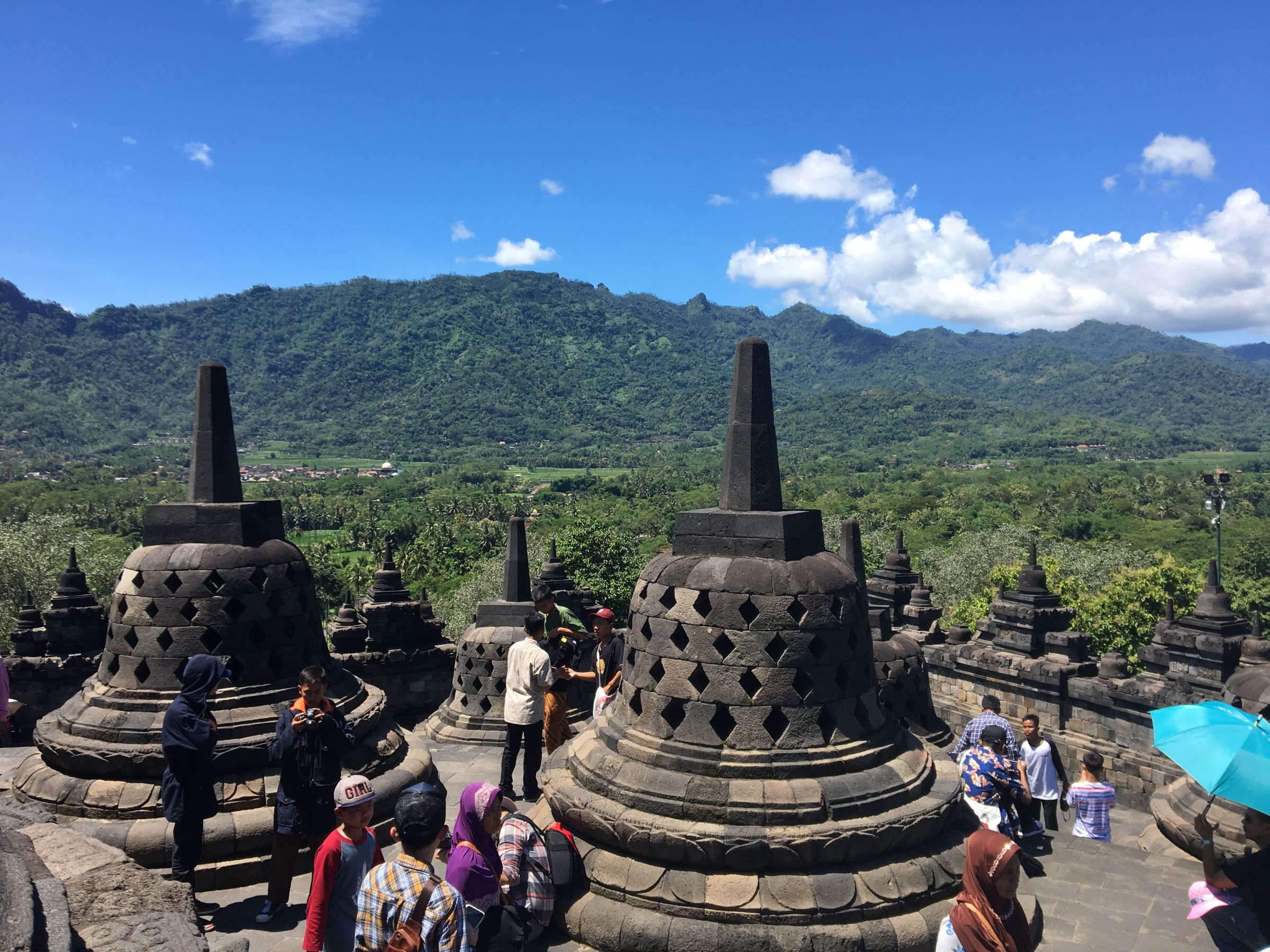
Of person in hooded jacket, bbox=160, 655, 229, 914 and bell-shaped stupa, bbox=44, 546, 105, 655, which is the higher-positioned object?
person in hooded jacket, bbox=160, 655, 229, 914

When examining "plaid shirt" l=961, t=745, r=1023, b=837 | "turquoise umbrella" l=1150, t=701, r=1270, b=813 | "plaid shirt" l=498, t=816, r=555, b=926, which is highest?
"turquoise umbrella" l=1150, t=701, r=1270, b=813

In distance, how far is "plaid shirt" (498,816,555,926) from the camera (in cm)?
476

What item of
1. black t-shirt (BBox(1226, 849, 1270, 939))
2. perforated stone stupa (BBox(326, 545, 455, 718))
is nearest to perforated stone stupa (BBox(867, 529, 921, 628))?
perforated stone stupa (BBox(326, 545, 455, 718))

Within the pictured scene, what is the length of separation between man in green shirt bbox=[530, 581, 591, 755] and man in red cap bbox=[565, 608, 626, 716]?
181 mm

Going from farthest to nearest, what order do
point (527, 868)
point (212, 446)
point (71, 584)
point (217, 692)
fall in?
point (71, 584), point (212, 446), point (217, 692), point (527, 868)

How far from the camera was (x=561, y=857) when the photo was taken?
5.05 m

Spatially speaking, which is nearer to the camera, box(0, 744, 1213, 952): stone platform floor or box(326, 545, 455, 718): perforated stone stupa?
box(0, 744, 1213, 952): stone platform floor

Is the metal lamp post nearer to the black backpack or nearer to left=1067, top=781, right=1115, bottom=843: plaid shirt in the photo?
left=1067, top=781, right=1115, bottom=843: plaid shirt

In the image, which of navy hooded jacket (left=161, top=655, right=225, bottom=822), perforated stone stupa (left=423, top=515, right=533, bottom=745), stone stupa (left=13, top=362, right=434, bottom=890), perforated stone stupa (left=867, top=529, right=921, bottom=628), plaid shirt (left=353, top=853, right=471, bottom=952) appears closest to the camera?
plaid shirt (left=353, top=853, right=471, bottom=952)

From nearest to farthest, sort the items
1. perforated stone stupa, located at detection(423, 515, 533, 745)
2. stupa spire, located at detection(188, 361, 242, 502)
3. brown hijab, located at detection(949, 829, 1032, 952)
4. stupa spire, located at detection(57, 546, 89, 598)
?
brown hijab, located at detection(949, 829, 1032, 952)
stupa spire, located at detection(188, 361, 242, 502)
perforated stone stupa, located at detection(423, 515, 533, 745)
stupa spire, located at detection(57, 546, 89, 598)

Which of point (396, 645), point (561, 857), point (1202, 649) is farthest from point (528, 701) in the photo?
point (1202, 649)

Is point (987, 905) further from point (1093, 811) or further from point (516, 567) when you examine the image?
point (516, 567)

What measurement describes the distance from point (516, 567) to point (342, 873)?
6.74 meters

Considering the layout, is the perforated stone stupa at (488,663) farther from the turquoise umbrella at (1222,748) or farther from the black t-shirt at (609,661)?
the turquoise umbrella at (1222,748)
